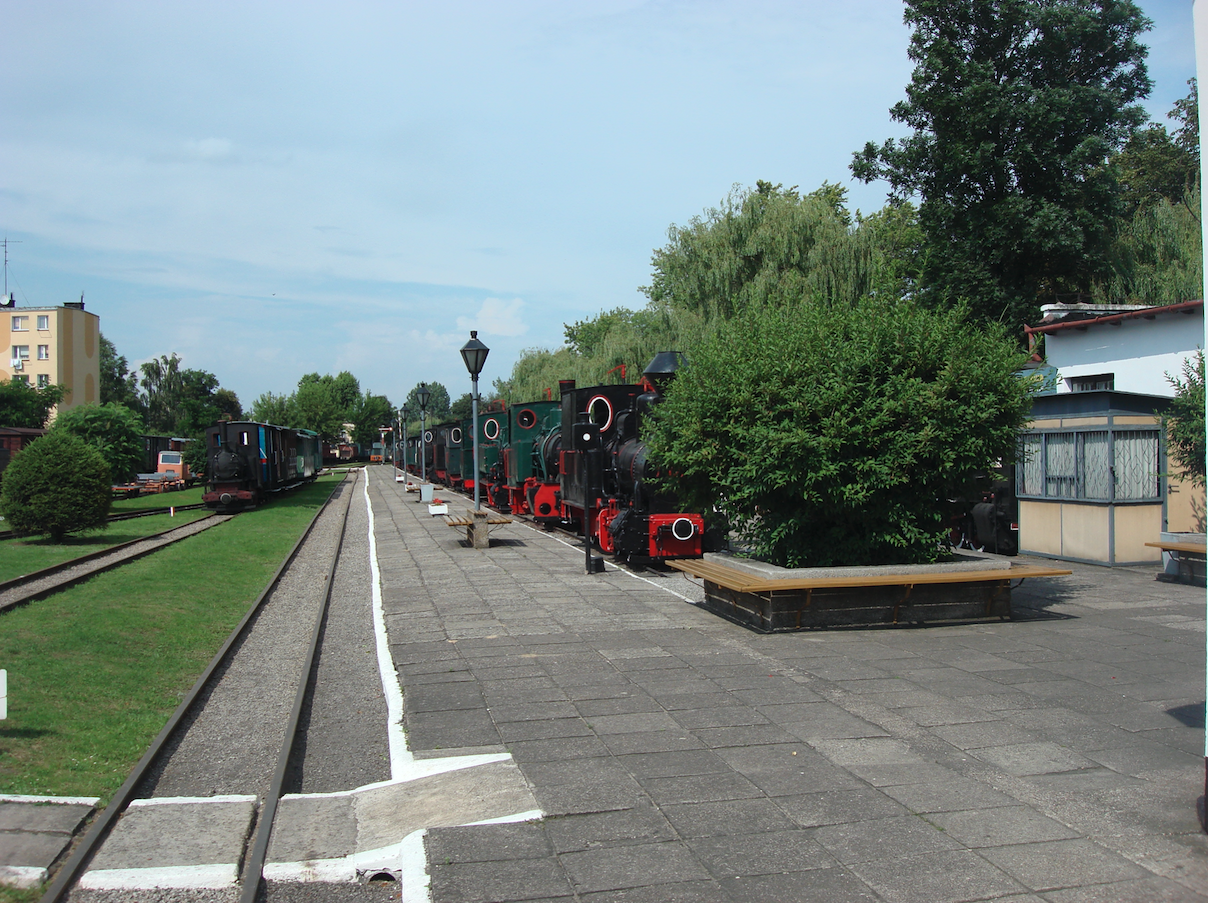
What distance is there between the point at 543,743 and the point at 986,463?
5.37 m

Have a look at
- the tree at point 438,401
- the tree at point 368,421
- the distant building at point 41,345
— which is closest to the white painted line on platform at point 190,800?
the distant building at point 41,345

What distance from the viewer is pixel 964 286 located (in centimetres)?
2641

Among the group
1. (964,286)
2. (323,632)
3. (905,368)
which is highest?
(964,286)

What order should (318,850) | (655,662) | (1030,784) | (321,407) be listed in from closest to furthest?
(318,850) < (1030,784) < (655,662) < (321,407)

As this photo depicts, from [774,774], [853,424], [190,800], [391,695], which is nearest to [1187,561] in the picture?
[853,424]

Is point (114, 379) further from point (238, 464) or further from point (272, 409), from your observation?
point (238, 464)

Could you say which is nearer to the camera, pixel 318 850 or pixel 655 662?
pixel 318 850

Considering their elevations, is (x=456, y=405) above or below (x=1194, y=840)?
above

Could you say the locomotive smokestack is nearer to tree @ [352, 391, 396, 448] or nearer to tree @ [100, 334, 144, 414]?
tree @ [100, 334, 144, 414]

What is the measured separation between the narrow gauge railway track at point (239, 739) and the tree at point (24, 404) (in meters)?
49.8

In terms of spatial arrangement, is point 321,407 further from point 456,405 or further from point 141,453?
point 141,453

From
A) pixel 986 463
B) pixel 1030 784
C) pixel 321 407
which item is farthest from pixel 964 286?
pixel 321 407

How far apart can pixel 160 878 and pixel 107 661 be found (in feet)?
16.4

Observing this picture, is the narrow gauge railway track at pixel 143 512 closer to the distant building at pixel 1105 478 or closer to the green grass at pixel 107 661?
the green grass at pixel 107 661
